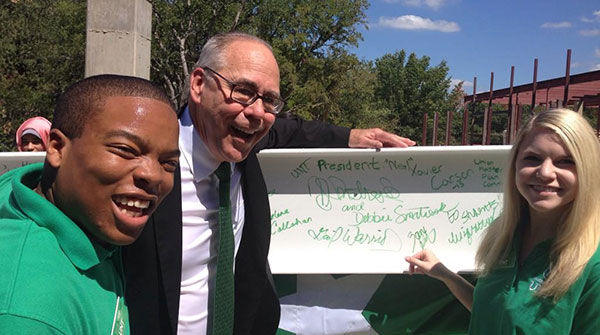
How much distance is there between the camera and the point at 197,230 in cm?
201

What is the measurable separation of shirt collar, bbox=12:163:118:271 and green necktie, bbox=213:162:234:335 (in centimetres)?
99

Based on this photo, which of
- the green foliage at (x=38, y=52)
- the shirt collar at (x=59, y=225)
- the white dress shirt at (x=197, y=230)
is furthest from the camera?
the green foliage at (x=38, y=52)

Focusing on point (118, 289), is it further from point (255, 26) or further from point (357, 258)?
point (255, 26)

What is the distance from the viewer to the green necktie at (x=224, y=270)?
6.53 feet

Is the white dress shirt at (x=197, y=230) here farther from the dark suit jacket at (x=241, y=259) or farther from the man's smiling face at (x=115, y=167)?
the man's smiling face at (x=115, y=167)

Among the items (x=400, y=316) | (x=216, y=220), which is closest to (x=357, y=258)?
(x=400, y=316)

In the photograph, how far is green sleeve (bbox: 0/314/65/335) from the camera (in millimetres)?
817

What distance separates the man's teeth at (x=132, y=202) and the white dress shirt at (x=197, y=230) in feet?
2.84

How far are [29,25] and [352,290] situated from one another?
828 inches

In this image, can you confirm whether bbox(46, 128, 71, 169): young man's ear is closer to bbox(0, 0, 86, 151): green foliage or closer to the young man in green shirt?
the young man in green shirt

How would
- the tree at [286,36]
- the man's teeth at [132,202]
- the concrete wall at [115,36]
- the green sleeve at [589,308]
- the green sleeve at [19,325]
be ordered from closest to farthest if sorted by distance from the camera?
the green sleeve at [19,325], the man's teeth at [132,202], the green sleeve at [589,308], the concrete wall at [115,36], the tree at [286,36]

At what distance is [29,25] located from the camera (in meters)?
19.7

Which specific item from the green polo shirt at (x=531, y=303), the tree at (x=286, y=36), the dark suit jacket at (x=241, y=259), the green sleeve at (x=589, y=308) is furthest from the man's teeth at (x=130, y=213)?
the tree at (x=286, y=36)

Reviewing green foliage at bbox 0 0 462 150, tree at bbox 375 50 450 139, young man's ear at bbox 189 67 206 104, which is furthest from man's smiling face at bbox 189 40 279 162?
tree at bbox 375 50 450 139
